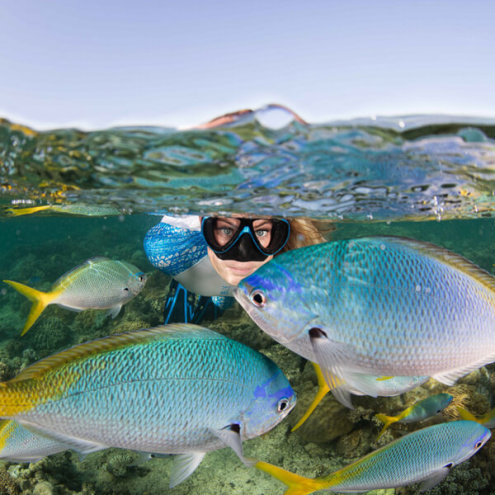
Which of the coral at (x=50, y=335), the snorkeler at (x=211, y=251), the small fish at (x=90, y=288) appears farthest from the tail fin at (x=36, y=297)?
the coral at (x=50, y=335)

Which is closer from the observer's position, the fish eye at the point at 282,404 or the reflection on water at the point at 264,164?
the fish eye at the point at 282,404

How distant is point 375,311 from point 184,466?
1684 mm

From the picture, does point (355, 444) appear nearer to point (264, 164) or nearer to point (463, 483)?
point (463, 483)

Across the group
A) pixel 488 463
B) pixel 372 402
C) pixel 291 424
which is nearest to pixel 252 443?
pixel 291 424

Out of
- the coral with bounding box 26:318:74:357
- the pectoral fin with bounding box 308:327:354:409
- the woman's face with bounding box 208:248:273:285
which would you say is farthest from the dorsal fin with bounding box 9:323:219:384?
the coral with bounding box 26:318:74:357

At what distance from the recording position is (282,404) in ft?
7.29

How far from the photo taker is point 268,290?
184 cm

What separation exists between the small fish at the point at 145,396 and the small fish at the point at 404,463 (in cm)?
57

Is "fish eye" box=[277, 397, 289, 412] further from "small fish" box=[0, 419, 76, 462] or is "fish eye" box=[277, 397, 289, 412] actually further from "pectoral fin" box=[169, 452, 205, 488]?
"small fish" box=[0, 419, 76, 462]

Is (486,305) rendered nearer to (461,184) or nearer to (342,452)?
(342,452)

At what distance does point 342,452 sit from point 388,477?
3087 millimetres

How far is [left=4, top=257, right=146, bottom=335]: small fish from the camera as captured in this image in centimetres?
536

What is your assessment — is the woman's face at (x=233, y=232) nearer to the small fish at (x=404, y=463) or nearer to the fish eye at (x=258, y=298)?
the small fish at (x=404, y=463)

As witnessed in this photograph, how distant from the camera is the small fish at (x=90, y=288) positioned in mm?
5363
